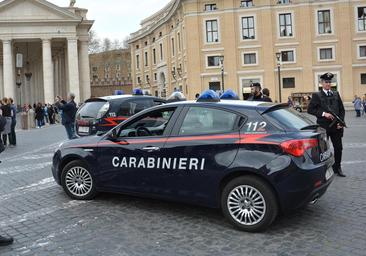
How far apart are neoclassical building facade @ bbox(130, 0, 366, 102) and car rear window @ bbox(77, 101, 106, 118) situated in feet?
132

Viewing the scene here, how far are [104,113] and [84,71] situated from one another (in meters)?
51.9

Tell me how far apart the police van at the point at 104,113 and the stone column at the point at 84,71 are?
50.5m

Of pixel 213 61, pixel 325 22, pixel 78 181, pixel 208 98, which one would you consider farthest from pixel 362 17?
pixel 78 181

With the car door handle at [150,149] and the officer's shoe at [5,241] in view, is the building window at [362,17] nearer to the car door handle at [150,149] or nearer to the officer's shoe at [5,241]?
the car door handle at [150,149]

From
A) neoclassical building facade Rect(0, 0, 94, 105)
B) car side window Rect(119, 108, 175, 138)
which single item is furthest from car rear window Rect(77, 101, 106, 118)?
neoclassical building facade Rect(0, 0, 94, 105)

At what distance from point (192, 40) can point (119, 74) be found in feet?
208

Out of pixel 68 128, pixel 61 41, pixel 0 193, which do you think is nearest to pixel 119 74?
pixel 61 41

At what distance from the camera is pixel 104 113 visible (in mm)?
11922

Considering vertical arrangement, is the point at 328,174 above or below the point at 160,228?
above

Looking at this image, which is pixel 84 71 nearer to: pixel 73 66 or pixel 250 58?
pixel 73 66

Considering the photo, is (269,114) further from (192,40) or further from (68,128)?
(192,40)

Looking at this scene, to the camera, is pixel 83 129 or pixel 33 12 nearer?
pixel 83 129

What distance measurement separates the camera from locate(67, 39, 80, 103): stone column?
57906 mm

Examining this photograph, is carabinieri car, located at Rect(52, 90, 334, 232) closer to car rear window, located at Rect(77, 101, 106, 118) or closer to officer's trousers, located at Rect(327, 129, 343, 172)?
officer's trousers, located at Rect(327, 129, 343, 172)
